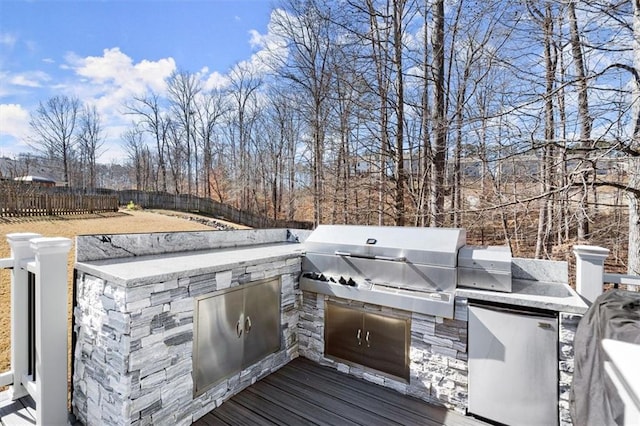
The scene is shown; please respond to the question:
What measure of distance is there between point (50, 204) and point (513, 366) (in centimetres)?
485

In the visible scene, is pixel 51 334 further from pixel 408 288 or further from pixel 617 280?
pixel 617 280

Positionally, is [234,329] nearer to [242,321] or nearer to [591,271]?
[242,321]

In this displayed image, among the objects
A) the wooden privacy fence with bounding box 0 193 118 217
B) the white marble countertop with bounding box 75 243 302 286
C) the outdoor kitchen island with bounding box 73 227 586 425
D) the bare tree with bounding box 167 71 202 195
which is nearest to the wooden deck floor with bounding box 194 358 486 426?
the outdoor kitchen island with bounding box 73 227 586 425

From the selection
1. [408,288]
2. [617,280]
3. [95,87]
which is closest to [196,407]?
[408,288]

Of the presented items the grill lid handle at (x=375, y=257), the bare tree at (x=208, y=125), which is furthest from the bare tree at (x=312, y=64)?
the grill lid handle at (x=375, y=257)

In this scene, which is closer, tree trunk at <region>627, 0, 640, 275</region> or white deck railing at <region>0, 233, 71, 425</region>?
white deck railing at <region>0, 233, 71, 425</region>

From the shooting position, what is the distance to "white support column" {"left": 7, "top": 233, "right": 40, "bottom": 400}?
7.38 ft

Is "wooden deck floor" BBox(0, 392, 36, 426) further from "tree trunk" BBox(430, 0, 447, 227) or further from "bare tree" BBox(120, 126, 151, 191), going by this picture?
"tree trunk" BBox(430, 0, 447, 227)

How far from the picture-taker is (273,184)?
37.4 ft

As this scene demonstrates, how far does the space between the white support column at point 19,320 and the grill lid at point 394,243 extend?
7.44 feet

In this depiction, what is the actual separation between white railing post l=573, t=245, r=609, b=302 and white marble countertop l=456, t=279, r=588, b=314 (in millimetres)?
80

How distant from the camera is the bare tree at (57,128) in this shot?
4.11m

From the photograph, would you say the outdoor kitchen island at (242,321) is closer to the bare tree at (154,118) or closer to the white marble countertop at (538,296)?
the white marble countertop at (538,296)

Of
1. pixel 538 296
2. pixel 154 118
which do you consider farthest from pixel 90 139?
pixel 538 296
